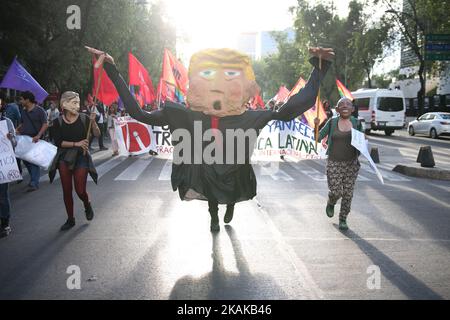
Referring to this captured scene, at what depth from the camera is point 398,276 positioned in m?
5.11

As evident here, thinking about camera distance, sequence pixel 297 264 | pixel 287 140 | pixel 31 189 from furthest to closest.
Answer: pixel 287 140 < pixel 31 189 < pixel 297 264

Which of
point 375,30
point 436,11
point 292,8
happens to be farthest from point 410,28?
point 292,8

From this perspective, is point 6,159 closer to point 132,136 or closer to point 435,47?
point 132,136

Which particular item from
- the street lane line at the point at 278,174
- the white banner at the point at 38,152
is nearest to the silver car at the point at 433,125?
the street lane line at the point at 278,174

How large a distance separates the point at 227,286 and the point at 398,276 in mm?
1578

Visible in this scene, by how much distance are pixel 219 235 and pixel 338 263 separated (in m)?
1.67

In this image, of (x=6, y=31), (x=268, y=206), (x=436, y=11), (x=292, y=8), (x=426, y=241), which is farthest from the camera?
(x=292, y=8)

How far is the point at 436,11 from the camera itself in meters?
33.4

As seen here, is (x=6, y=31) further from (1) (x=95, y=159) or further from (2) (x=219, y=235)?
(2) (x=219, y=235)

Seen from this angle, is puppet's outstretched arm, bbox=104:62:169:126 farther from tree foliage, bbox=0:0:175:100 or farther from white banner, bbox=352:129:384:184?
tree foliage, bbox=0:0:175:100

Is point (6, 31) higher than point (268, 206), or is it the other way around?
point (6, 31)

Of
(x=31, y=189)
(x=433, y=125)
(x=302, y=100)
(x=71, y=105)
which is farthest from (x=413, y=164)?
(x=433, y=125)

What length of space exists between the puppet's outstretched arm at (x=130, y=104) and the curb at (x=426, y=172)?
8.85 m

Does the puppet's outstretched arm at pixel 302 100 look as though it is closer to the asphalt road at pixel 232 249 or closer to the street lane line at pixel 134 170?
the asphalt road at pixel 232 249
